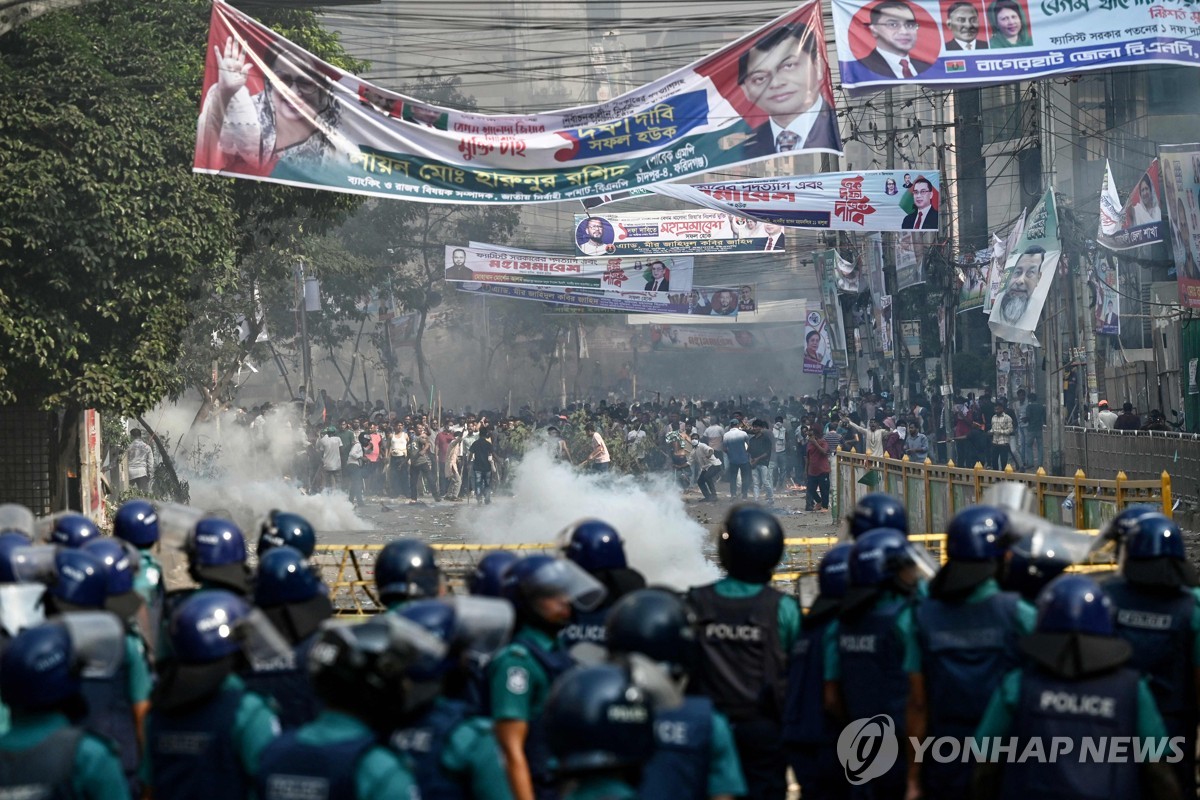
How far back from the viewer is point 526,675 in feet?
15.0

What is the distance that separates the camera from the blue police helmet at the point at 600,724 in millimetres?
3010

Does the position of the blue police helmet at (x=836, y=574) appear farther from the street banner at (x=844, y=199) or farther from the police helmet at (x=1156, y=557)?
the street banner at (x=844, y=199)

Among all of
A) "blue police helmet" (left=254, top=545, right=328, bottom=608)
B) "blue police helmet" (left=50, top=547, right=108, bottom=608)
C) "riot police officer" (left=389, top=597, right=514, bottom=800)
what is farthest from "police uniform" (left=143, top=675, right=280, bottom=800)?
"blue police helmet" (left=50, top=547, right=108, bottom=608)

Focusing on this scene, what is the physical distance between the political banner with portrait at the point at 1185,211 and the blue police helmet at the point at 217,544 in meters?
16.2

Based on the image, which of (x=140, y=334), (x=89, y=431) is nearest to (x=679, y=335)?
(x=89, y=431)

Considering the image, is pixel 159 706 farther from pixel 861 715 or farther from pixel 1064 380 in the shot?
pixel 1064 380

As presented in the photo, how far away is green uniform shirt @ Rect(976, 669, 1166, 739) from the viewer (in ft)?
13.4

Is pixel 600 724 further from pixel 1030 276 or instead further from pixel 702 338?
pixel 702 338

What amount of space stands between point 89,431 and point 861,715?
1724 cm

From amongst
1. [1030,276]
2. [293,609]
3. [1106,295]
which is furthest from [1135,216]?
[293,609]

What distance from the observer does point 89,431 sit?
2053 cm

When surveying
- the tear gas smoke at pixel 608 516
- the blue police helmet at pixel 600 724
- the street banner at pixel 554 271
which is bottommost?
the tear gas smoke at pixel 608 516

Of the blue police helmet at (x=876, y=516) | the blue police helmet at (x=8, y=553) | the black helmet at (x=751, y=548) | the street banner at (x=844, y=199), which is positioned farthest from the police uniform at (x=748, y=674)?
the street banner at (x=844, y=199)

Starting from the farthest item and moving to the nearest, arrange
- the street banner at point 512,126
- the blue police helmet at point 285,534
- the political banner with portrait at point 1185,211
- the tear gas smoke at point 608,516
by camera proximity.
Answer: the political banner with portrait at point 1185,211
the tear gas smoke at point 608,516
the street banner at point 512,126
the blue police helmet at point 285,534
